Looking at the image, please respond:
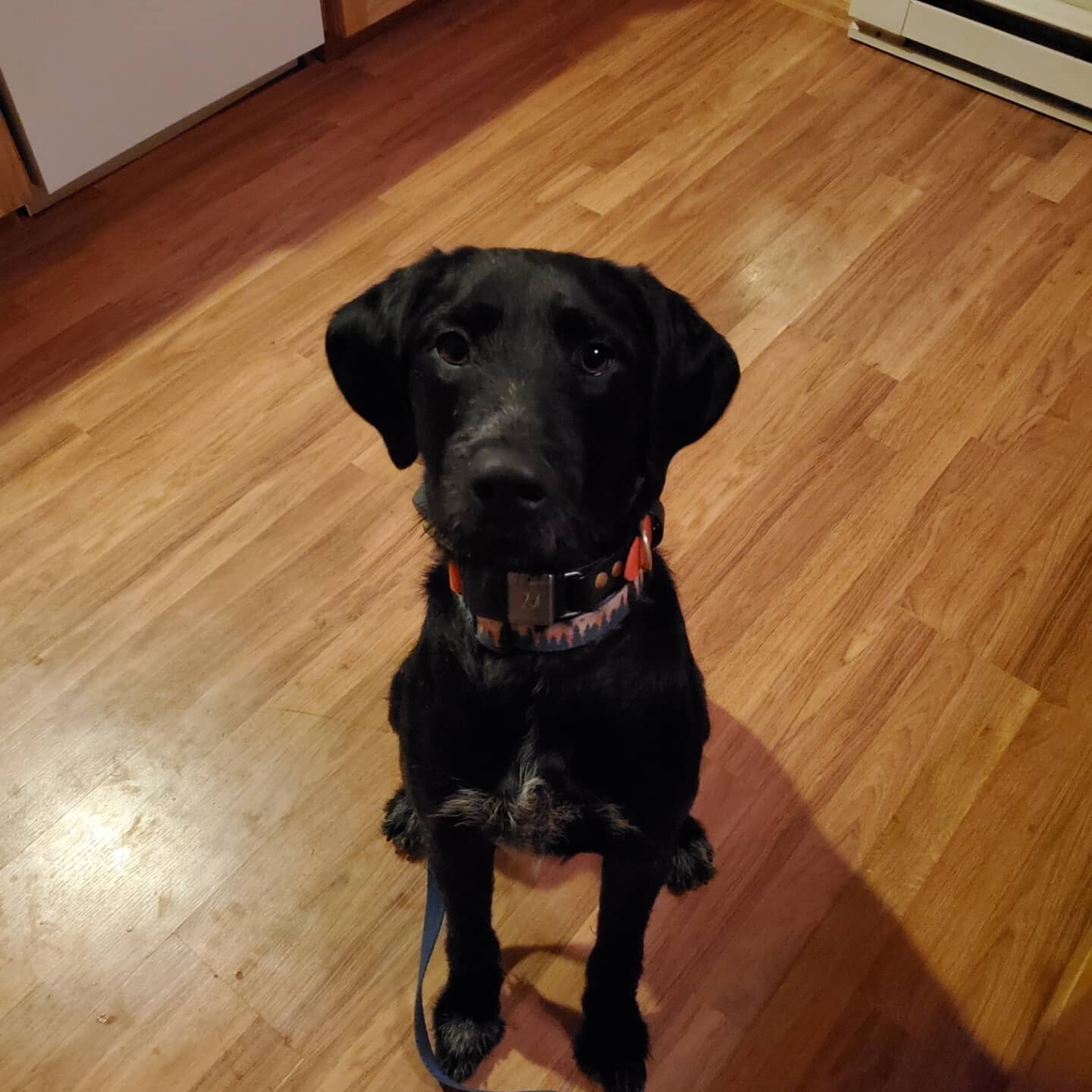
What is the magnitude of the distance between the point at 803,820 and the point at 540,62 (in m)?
2.26

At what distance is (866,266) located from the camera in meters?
2.44

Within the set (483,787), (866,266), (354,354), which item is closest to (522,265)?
(354,354)

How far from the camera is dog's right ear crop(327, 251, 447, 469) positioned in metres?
1.11

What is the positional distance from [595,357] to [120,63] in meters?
1.93

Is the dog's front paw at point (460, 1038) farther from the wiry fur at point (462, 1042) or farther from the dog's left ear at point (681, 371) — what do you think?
the dog's left ear at point (681, 371)

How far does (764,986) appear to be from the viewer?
58.8 inches

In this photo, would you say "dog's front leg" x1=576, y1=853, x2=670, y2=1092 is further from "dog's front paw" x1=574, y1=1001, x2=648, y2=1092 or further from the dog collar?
the dog collar

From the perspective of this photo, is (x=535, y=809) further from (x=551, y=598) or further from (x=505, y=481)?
Answer: (x=505, y=481)

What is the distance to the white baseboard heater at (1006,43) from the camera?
271cm

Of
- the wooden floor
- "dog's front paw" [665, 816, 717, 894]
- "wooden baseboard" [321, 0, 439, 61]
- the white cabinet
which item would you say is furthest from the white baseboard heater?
"dog's front paw" [665, 816, 717, 894]

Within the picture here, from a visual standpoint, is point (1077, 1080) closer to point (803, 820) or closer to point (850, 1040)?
point (850, 1040)

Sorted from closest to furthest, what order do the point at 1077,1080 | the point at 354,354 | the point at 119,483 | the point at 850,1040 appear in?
the point at 354,354 < the point at 1077,1080 < the point at 850,1040 < the point at 119,483

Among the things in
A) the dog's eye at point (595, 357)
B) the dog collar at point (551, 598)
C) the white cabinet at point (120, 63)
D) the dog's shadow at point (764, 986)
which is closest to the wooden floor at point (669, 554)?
the dog's shadow at point (764, 986)

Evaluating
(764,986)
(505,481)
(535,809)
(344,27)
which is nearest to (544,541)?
(505,481)
